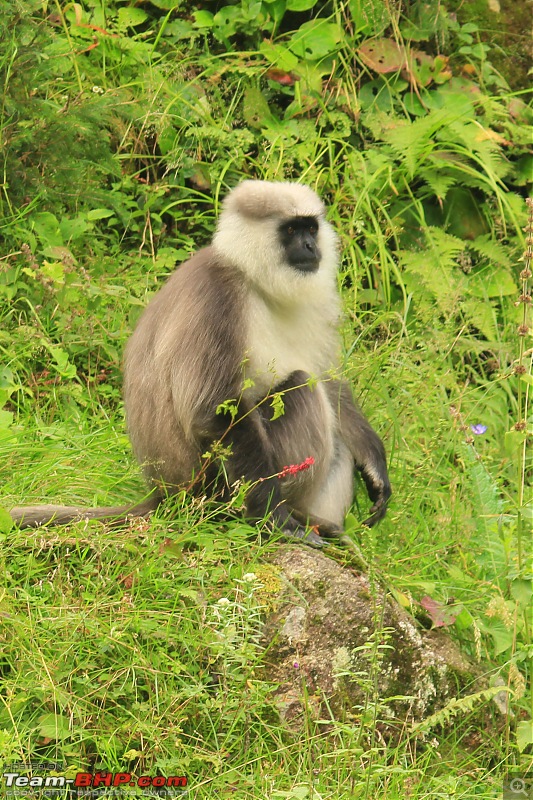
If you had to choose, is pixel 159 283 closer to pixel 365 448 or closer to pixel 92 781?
pixel 365 448

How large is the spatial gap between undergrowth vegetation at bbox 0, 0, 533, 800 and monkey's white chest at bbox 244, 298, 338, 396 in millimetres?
558

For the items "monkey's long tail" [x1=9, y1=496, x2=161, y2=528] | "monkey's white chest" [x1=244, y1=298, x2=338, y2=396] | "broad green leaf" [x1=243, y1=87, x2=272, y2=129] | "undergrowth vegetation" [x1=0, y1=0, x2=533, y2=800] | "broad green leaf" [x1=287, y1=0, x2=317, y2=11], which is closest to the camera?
"undergrowth vegetation" [x1=0, y1=0, x2=533, y2=800]

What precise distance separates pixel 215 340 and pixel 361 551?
3.09 feet

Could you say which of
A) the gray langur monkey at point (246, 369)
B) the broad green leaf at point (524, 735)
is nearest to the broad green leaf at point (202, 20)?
the gray langur monkey at point (246, 369)

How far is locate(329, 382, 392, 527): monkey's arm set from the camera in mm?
4555

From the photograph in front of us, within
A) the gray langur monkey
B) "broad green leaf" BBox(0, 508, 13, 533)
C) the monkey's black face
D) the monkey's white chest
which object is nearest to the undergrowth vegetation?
"broad green leaf" BBox(0, 508, 13, 533)

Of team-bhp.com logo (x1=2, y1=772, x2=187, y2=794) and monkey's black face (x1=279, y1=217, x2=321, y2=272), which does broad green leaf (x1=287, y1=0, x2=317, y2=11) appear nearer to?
monkey's black face (x1=279, y1=217, x2=321, y2=272)

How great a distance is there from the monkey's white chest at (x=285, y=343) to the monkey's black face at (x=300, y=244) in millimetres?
209

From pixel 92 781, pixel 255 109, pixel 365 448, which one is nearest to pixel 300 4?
pixel 255 109

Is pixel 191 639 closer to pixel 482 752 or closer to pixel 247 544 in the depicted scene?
pixel 247 544

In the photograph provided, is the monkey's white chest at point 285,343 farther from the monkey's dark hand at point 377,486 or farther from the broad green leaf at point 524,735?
the broad green leaf at point 524,735

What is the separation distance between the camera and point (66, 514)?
→ 3893 mm

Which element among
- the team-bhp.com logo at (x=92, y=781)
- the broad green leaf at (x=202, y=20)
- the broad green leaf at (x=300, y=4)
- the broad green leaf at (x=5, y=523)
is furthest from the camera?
the broad green leaf at (x=202, y=20)

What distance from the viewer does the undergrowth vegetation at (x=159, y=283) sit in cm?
320
